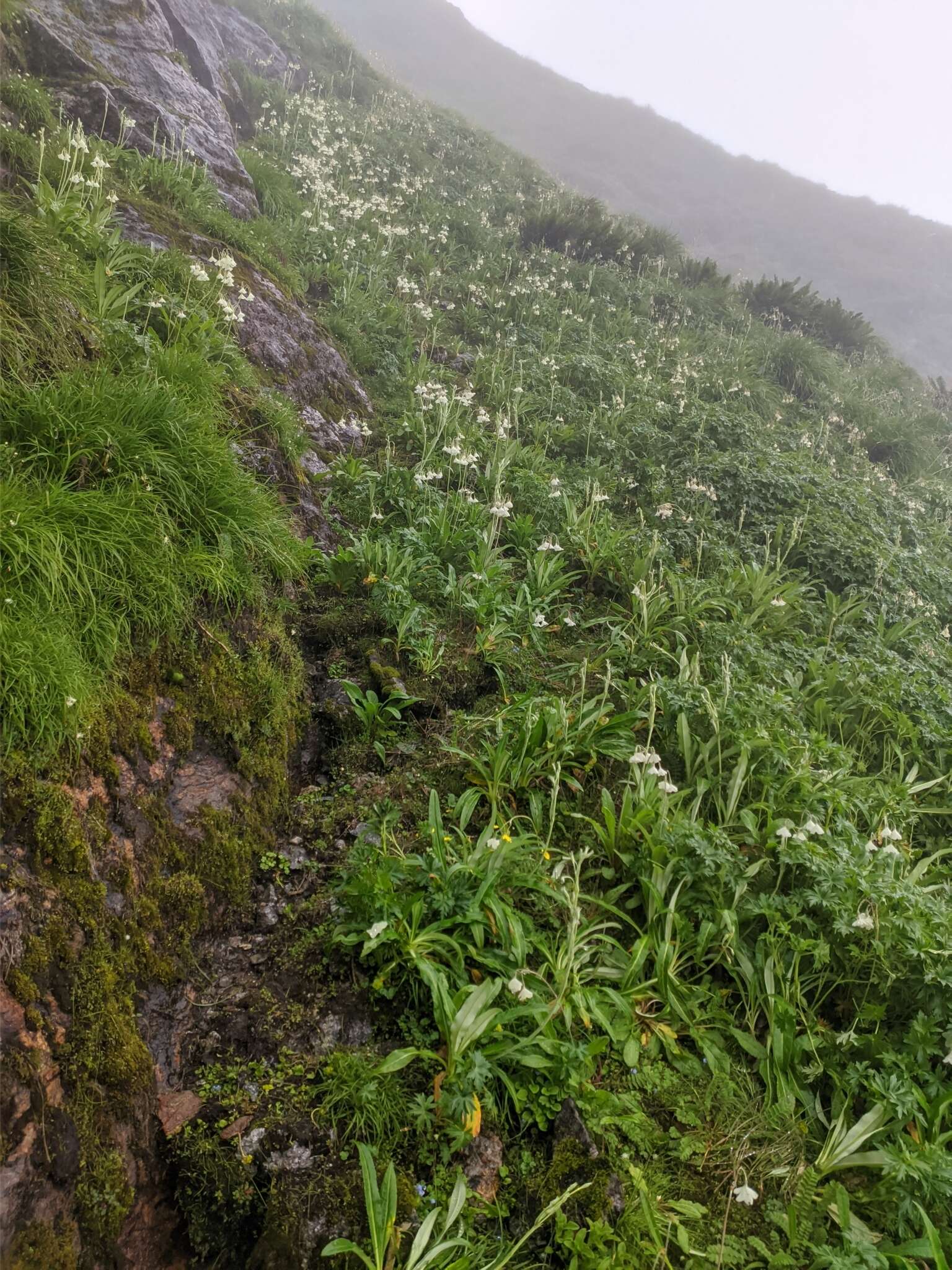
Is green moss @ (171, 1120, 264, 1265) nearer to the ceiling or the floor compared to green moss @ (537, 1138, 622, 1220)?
nearer to the floor

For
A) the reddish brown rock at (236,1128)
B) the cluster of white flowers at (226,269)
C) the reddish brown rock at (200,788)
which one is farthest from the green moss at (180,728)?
the cluster of white flowers at (226,269)

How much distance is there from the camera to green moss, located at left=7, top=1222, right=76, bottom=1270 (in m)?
1.66

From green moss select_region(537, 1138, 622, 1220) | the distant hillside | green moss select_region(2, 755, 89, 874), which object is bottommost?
green moss select_region(537, 1138, 622, 1220)

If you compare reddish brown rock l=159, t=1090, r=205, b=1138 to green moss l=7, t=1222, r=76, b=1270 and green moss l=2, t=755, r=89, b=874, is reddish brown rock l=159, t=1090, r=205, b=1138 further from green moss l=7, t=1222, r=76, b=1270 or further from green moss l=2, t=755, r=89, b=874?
green moss l=2, t=755, r=89, b=874

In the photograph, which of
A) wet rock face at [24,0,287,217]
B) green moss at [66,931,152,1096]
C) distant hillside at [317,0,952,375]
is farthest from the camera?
distant hillside at [317,0,952,375]

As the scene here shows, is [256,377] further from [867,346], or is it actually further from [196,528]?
[867,346]

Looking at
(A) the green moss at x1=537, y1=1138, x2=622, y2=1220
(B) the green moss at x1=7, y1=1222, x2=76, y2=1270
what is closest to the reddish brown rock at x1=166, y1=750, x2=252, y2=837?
(B) the green moss at x1=7, y1=1222, x2=76, y2=1270

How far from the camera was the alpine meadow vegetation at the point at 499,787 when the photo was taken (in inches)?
86.0

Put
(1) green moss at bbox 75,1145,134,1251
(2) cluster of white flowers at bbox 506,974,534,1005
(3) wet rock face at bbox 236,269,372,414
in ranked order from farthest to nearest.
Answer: (3) wet rock face at bbox 236,269,372,414, (2) cluster of white flowers at bbox 506,974,534,1005, (1) green moss at bbox 75,1145,134,1251

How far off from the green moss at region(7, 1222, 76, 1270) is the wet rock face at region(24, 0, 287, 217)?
9001 mm

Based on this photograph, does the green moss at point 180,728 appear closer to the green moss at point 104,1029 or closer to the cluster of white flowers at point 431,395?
the green moss at point 104,1029

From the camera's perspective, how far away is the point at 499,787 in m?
3.55

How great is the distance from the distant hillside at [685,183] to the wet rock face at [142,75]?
27320mm

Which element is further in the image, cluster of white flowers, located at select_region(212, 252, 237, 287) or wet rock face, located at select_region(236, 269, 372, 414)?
wet rock face, located at select_region(236, 269, 372, 414)
